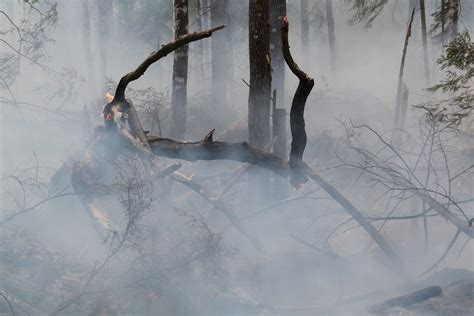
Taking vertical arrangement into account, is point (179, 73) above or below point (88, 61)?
below

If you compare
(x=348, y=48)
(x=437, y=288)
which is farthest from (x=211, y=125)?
(x=348, y=48)

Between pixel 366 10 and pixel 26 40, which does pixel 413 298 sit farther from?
pixel 366 10

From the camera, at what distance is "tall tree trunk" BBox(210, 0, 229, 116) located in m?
17.6

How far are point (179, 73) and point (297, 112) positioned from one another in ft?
26.0

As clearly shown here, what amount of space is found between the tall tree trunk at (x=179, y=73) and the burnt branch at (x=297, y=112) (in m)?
7.17

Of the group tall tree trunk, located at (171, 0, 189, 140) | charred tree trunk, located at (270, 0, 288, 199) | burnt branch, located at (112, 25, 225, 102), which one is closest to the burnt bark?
burnt branch, located at (112, 25, 225, 102)

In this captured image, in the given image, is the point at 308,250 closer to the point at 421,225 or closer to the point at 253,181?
the point at 253,181

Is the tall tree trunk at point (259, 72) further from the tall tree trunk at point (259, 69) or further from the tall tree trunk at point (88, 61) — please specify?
the tall tree trunk at point (88, 61)

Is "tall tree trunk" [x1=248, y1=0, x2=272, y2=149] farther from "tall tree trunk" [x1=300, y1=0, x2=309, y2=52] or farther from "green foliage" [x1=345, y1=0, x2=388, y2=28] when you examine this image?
"tall tree trunk" [x1=300, y1=0, x2=309, y2=52]

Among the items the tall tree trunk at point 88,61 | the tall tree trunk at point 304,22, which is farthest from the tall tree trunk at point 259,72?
the tall tree trunk at point 88,61

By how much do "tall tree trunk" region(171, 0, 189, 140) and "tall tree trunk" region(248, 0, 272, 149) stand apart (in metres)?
2.92

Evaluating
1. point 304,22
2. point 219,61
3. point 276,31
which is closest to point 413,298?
point 276,31

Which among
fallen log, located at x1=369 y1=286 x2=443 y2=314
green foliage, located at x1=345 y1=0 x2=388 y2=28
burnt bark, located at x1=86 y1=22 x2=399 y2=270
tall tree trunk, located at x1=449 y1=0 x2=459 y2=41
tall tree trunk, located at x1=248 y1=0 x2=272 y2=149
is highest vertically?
green foliage, located at x1=345 y1=0 x2=388 y2=28

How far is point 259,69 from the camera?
964 centimetres
